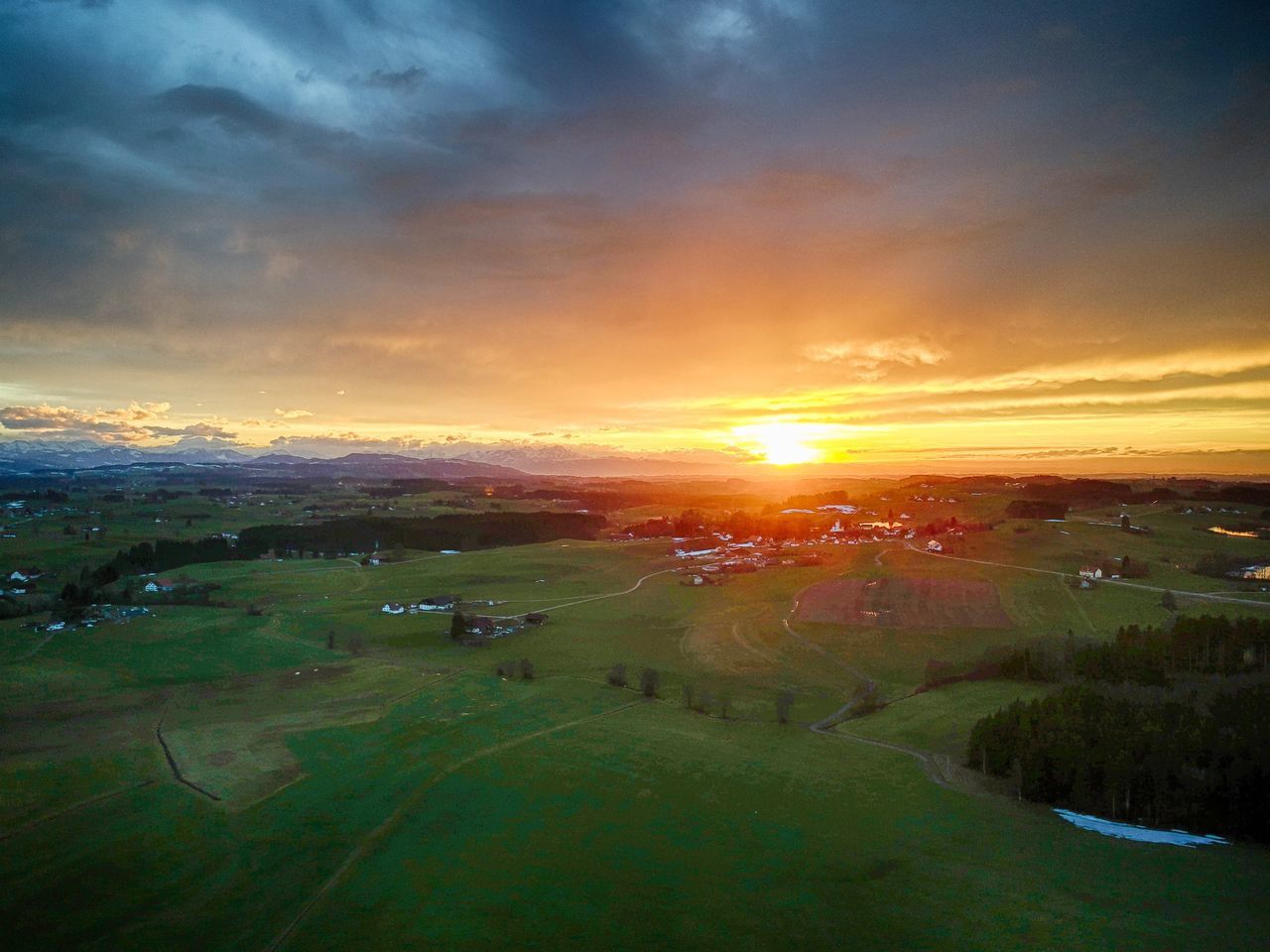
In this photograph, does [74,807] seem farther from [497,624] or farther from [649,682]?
[497,624]

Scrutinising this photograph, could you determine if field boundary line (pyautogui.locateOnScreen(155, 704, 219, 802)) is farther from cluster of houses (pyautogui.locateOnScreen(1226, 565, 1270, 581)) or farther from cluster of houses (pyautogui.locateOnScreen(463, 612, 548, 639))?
cluster of houses (pyautogui.locateOnScreen(1226, 565, 1270, 581))

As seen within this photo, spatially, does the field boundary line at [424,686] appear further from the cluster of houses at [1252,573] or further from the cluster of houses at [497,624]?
the cluster of houses at [1252,573]

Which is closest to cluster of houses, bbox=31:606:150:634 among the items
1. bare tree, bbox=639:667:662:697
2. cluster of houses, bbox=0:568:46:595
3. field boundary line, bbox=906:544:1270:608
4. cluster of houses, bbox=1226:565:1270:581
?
cluster of houses, bbox=0:568:46:595

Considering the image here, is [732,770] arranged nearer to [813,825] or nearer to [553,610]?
[813,825]

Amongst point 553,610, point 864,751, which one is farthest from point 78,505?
point 864,751

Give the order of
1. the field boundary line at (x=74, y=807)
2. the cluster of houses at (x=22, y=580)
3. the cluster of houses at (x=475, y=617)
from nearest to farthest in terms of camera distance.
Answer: the field boundary line at (x=74, y=807), the cluster of houses at (x=475, y=617), the cluster of houses at (x=22, y=580)

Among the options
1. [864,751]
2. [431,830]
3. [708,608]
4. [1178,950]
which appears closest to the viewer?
[1178,950]

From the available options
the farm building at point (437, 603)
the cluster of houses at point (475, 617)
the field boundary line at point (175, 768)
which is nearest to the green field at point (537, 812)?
the field boundary line at point (175, 768)
